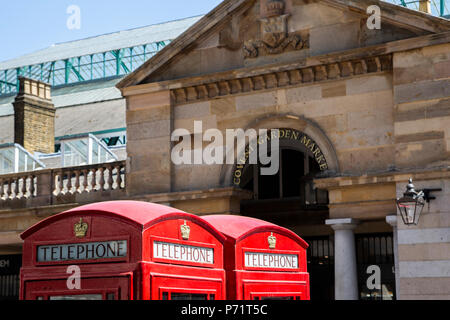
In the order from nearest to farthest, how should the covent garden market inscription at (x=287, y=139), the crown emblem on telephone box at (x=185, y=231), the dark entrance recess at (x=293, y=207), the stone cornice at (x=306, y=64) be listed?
the crown emblem on telephone box at (x=185, y=231) < the stone cornice at (x=306, y=64) < the covent garden market inscription at (x=287, y=139) < the dark entrance recess at (x=293, y=207)

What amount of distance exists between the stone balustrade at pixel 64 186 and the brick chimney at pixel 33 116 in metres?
4.63

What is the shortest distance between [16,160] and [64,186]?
4.37 meters

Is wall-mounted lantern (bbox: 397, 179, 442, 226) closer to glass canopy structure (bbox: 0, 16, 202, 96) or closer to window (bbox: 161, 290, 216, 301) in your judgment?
window (bbox: 161, 290, 216, 301)

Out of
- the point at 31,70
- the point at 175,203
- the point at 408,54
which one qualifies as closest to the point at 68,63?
the point at 31,70

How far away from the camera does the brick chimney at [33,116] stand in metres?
28.2

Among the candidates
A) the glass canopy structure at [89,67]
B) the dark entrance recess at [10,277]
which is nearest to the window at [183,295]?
the dark entrance recess at [10,277]

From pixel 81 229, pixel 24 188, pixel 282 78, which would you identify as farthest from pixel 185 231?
pixel 24 188

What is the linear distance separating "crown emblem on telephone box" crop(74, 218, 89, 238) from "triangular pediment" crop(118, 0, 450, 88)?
11377 mm

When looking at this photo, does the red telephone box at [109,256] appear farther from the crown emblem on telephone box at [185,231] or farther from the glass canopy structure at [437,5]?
the glass canopy structure at [437,5]

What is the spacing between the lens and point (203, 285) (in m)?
9.22

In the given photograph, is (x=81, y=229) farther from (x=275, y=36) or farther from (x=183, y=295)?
(x=275, y=36)

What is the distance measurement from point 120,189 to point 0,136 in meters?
16.2
